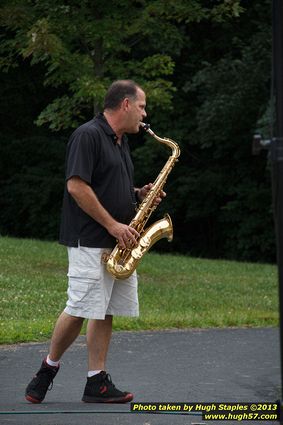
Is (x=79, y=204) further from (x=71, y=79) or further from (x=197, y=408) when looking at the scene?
(x=71, y=79)

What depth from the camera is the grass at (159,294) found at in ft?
36.3

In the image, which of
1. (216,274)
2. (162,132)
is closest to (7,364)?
(216,274)

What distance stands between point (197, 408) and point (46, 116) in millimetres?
11349

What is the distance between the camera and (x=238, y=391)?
7.63m

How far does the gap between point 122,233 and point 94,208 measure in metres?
0.24

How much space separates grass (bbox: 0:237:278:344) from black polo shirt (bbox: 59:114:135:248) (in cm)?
305

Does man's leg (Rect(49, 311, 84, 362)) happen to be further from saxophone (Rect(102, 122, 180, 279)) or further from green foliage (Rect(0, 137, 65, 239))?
green foliage (Rect(0, 137, 65, 239))

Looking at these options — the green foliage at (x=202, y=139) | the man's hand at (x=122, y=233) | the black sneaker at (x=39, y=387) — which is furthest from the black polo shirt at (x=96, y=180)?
the green foliage at (x=202, y=139)

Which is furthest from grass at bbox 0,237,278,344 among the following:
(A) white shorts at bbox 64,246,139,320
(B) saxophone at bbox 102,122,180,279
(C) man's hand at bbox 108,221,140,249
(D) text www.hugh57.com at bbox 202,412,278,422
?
(D) text www.hugh57.com at bbox 202,412,278,422

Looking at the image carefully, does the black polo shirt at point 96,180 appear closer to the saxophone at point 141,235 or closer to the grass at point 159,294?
the saxophone at point 141,235

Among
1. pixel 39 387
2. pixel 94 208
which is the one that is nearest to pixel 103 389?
pixel 39 387

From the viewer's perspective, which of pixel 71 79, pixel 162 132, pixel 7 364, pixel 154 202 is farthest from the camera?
pixel 162 132

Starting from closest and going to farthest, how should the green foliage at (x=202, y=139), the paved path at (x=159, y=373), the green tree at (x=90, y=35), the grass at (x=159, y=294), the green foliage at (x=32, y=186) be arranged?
the paved path at (x=159, y=373) → the grass at (x=159, y=294) → the green tree at (x=90, y=35) → the green foliage at (x=202, y=139) → the green foliage at (x=32, y=186)

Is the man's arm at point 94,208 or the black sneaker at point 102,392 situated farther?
the black sneaker at point 102,392
